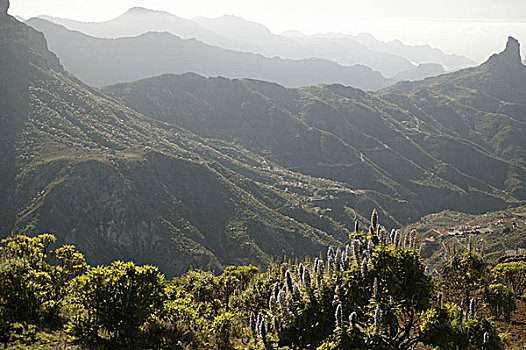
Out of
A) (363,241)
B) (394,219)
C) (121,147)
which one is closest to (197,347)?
(363,241)

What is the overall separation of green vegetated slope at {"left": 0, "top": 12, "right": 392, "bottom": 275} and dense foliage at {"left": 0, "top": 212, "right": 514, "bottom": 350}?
71059 millimetres

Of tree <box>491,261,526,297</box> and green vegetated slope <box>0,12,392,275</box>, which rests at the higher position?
tree <box>491,261,526,297</box>

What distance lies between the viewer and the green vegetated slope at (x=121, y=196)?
106 m

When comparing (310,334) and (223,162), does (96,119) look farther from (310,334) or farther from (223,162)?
(310,334)

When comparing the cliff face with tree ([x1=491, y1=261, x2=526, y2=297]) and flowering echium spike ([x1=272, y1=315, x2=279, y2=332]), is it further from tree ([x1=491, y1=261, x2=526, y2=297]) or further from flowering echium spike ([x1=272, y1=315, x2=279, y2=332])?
flowering echium spike ([x1=272, y1=315, x2=279, y2=332])

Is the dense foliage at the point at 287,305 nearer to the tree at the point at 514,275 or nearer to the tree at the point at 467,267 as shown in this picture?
the tree at the point at 467,267

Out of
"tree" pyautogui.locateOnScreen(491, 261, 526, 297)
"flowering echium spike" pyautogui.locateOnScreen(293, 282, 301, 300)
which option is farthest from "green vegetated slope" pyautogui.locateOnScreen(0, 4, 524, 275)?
"flowering echium spike" pyautogui.locateOnScreen(293, 282, 301, 300)

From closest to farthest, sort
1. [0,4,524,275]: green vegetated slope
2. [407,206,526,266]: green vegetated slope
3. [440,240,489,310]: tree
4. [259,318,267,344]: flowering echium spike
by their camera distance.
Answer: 1. [259,318,267,344]: flowering echium spike
2. [440,240,489,310]: tree
3. [0,4,524,275]: green vegetated slope
4. [407,206,526,266]: green vegetated slope

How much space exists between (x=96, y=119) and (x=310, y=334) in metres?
170

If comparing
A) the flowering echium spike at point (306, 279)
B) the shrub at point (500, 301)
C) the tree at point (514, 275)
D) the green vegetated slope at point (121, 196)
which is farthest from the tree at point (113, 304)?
the green vegetated slope at point (121, 196)

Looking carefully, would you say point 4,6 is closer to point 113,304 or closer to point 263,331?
point 113,304

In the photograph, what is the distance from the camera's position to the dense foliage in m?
10.8

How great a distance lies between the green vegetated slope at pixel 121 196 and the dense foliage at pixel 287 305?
2798 inches

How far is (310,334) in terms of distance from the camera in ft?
36.1
